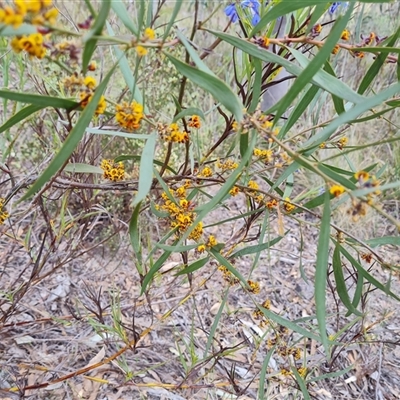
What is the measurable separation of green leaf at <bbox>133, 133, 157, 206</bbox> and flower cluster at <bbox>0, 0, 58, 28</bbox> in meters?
0.15

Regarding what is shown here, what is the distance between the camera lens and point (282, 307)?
4.35 ft

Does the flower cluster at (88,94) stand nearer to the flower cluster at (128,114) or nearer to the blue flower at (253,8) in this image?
the flower cluster at (128,114)

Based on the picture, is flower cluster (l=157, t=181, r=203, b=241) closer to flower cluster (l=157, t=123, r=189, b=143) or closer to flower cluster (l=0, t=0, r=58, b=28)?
flower cluster (l=157, t=123, r=189, b=143)

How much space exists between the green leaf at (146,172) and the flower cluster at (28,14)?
153 millimetres

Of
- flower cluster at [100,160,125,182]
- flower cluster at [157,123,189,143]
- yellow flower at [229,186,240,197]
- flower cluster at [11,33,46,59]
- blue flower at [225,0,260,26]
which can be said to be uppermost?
blue flower at [225,0,260,26]

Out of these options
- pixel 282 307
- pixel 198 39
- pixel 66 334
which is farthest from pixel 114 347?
pixel 198 39

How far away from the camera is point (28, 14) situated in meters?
0.31

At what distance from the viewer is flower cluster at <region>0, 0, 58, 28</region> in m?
0.28

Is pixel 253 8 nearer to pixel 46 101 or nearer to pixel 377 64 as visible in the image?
pixel 377 64

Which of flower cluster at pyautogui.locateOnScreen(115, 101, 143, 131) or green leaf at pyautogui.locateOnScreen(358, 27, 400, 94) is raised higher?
green leaf at pyautogui.locateOnScreen(358, 27, 400, 94)

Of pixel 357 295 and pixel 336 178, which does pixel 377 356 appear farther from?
pixel 336 178

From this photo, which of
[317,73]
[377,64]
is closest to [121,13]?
[317,73]

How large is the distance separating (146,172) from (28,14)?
18cm

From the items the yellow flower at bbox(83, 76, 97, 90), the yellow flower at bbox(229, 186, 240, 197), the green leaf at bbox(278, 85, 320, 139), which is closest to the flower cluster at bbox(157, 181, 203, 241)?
the yellow flower at bbox(229, 186, 240, 197)
